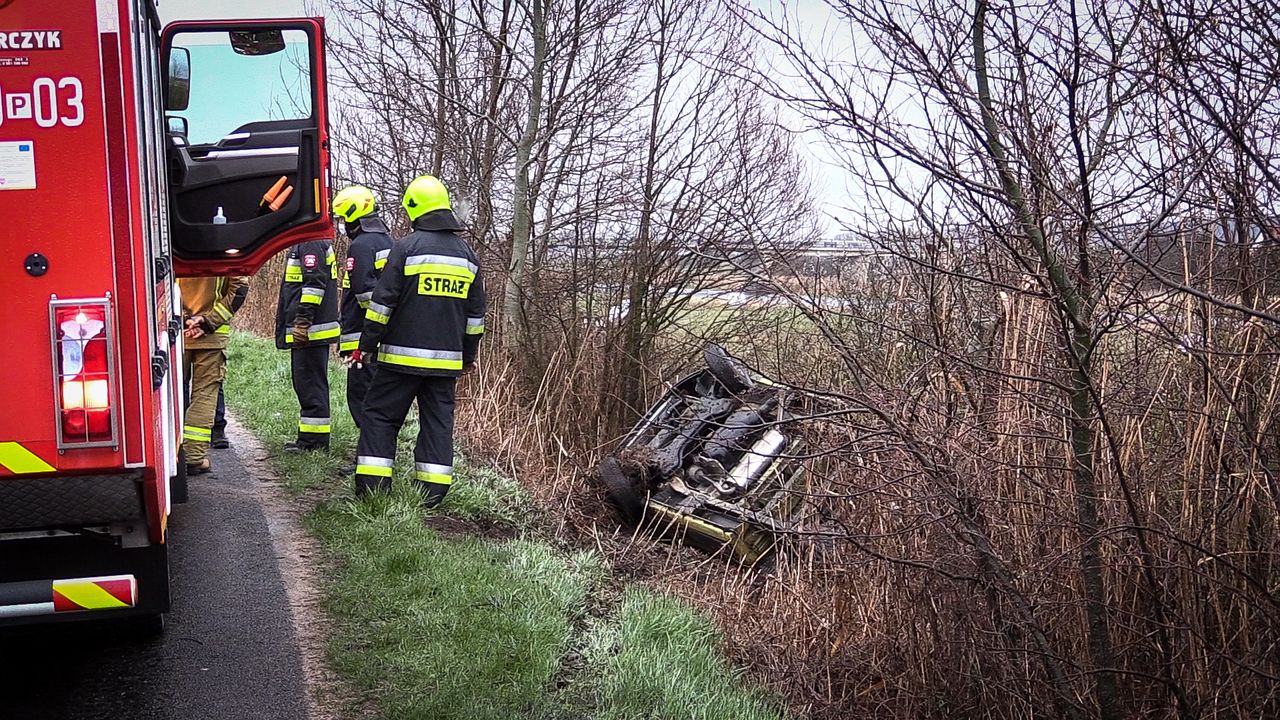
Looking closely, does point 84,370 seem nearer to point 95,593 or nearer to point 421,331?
point 95,593

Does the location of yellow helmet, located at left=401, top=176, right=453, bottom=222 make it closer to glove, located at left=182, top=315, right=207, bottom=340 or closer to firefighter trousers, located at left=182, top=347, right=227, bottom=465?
glove, located at left=182, top=315, right=207, bottom=340

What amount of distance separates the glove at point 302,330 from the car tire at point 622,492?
2493mm

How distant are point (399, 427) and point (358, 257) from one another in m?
1.71

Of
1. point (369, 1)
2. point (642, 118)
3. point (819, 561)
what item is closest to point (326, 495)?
point (819, 561)

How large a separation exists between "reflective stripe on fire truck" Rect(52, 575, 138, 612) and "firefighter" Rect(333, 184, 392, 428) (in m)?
4.35

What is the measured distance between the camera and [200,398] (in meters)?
7.93

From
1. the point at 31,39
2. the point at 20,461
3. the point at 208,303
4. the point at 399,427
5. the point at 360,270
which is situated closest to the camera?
the point at 31,39

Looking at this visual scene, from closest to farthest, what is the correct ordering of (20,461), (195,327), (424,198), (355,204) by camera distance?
(20,461)
(424,198)
(195,327)
(355,204)

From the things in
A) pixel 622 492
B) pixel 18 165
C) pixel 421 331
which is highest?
pixel 18 165

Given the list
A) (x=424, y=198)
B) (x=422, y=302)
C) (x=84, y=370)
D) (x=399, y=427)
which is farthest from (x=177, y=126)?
(x=84, y=370)

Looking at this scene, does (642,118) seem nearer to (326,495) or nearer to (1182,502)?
(326,495)

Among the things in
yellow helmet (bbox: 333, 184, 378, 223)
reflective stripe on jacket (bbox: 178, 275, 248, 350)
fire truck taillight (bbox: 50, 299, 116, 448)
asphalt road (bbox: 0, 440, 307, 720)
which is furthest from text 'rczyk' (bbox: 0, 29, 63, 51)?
yellow helmet (bbox: 333, 184, 378, 223)

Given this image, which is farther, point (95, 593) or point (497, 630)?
point (497, 630)

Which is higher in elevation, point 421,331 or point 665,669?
point 421,331
